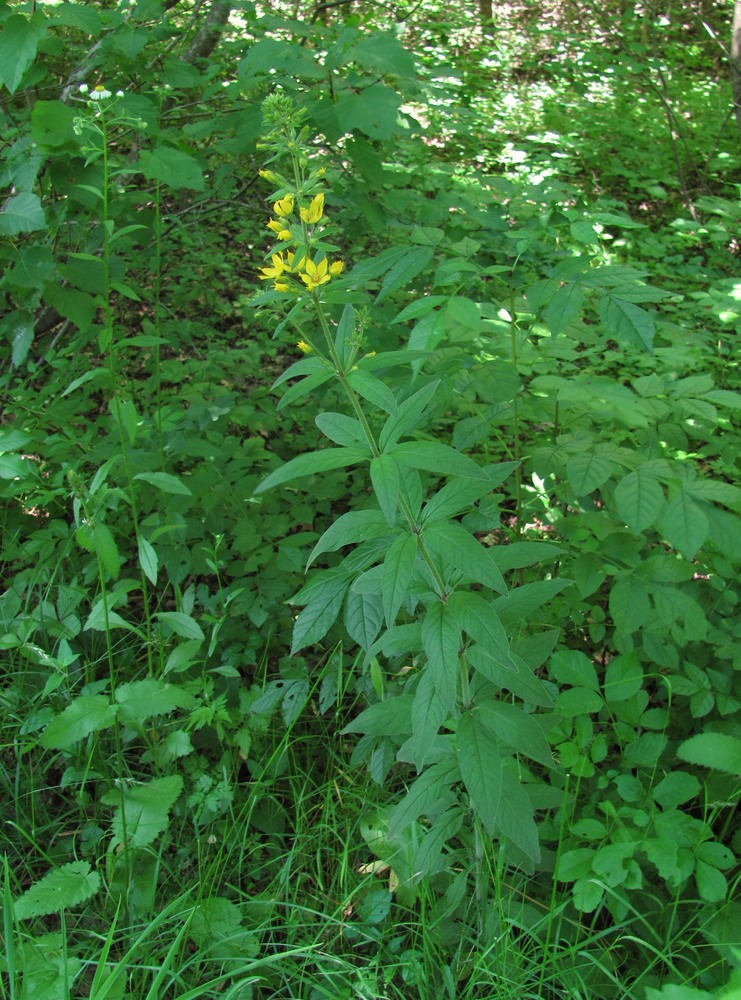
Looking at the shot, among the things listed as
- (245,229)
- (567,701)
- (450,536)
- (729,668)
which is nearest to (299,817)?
(567,701)

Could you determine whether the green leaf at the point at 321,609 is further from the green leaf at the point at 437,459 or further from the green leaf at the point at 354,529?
the green leaf at the point at 437,459

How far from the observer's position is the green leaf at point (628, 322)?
1.70 meters

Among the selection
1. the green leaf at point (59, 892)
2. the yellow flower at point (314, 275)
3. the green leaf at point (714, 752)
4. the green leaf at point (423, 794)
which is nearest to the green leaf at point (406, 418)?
the yellow flower at point (314, 275)

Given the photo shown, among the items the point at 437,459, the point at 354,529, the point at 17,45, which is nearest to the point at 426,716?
Answer: the point at 354,529

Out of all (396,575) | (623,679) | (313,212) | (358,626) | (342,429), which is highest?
(313,212)

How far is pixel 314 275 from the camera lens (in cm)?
127

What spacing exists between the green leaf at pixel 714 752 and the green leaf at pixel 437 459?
0.87 m

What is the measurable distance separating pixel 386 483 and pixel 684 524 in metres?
0.89

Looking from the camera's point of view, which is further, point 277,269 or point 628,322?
point 628,322

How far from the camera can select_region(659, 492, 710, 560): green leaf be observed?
1697mm

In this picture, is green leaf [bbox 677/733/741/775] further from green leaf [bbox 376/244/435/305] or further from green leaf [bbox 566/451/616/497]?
green leaf [bbox 376/244/435/305]

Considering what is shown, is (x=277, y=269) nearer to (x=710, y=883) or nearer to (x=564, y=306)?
(x=564, y=306)

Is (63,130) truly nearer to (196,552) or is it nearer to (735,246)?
(196,552)

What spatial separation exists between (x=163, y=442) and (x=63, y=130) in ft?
3.37
